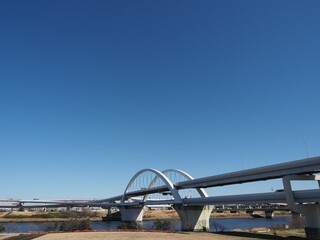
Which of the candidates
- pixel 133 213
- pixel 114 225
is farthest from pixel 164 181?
pixel 133 213

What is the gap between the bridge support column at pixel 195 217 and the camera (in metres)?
57.5

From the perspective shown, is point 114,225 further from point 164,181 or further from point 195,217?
point 195,217

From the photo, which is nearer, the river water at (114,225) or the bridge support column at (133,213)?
the river water at (114,225)

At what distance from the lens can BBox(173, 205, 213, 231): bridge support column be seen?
57.5 m

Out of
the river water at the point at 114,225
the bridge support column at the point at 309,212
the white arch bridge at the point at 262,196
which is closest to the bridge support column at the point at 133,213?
the river water at the point at 114,225

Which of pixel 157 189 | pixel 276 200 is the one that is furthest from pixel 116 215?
pixel 276 200

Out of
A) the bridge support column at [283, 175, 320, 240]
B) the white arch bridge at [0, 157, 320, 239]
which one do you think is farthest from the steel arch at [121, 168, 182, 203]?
the bridge support column at [283, 175, 320, 240]

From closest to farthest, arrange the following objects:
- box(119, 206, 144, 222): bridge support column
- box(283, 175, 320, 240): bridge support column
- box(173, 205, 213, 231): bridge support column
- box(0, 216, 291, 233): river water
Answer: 1. box(283, 175, 320, 240): bridge support column
2. box(173, 205, 213, 231): bridge support column
3. box(0, 216, 291, 233): river water
4. box(119, 206, 144, 222): bridge support column

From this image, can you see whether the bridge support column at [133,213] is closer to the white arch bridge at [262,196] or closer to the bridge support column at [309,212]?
the white arch bridge at [262,196]

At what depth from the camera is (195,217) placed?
58.5 m

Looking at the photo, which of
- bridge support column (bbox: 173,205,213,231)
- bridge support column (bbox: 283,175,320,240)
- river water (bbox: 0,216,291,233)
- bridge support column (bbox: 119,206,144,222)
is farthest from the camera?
bridge support column (bbox: 119,206,144,222)

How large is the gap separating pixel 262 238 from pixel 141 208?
253ft

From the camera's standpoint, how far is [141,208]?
106500mm

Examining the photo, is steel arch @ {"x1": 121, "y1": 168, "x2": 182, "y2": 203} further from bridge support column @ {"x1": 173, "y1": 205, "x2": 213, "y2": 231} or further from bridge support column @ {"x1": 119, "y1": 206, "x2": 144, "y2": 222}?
bridge support column @ {"x1": 119, "y1": 206, "x2": 144, "y2": 222}
